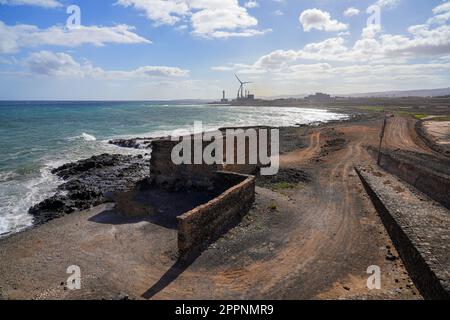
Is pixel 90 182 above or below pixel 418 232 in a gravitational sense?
below

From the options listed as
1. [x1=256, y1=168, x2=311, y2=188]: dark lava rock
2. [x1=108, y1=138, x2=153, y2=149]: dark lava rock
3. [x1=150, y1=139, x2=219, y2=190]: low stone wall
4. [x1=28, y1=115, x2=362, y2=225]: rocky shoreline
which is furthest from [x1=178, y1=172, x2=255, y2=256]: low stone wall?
[x1=108, y1=138, x2=153, y2=149]: dark lava rock

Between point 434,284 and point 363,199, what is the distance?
30.2 ft

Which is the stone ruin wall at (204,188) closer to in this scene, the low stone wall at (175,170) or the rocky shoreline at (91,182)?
the low stone wall at (175,170)

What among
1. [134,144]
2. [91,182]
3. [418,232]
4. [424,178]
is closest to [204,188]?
[418,232]

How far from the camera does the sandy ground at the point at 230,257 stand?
30.9 ft

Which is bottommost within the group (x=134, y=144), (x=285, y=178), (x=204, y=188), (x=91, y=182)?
(x=91, y=182)

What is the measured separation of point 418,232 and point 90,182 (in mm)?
21665

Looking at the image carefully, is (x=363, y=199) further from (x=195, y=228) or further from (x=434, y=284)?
(x=195, y=228)

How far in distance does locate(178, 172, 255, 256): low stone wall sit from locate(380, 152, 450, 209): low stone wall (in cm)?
980

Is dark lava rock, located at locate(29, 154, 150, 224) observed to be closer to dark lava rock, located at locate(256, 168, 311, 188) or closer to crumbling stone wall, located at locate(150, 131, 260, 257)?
crumbling stone wall, located at locate(150, 131, 260, 257)

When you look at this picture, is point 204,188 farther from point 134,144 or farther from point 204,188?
point 134,144

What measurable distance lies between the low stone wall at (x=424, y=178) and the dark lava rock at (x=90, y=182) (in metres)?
17.8

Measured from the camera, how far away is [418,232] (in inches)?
454
